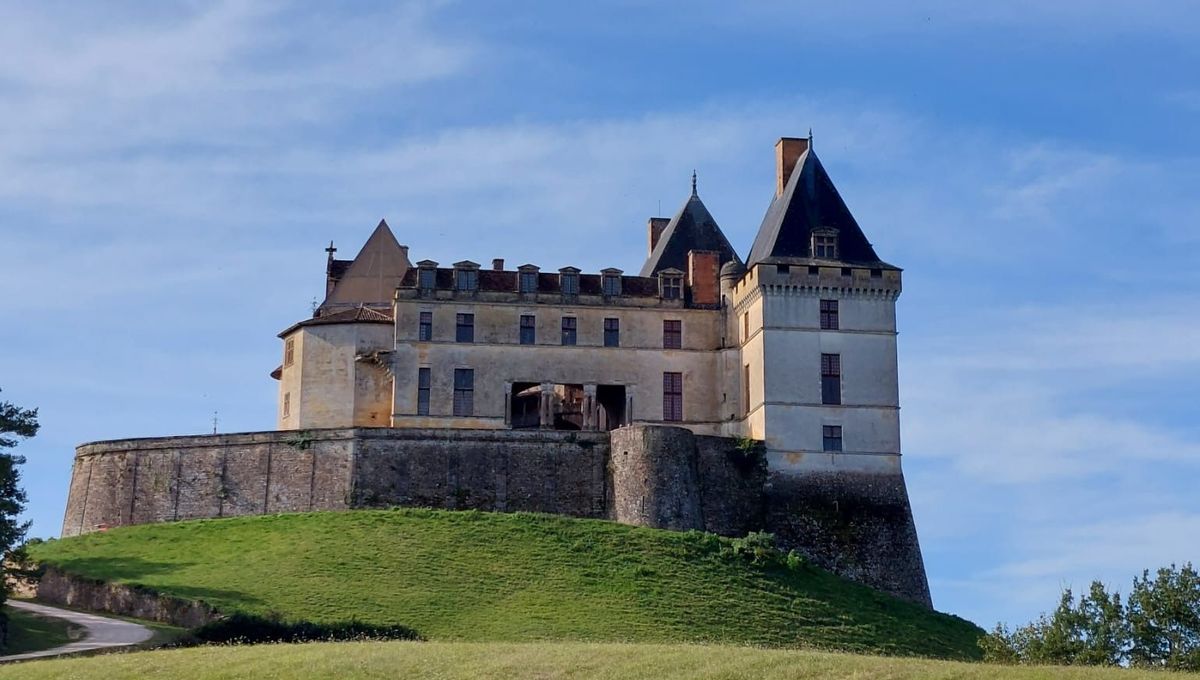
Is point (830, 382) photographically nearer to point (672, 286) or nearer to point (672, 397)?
point (672, 397)

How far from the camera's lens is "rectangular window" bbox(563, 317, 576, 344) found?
220 ft

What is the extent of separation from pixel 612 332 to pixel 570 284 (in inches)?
92.1

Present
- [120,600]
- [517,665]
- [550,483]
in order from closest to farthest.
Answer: [517,665] → [120,600] → [550,483]

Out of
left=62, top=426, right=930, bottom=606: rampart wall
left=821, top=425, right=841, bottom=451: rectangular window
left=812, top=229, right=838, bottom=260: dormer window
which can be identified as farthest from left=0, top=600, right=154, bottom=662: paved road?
left=812, top=229, right=838, bottom=260: dormer window

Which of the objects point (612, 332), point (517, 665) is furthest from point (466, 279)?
point (517, 665)

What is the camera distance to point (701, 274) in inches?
2714

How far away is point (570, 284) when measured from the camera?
222 ft

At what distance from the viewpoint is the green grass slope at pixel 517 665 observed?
112 ft

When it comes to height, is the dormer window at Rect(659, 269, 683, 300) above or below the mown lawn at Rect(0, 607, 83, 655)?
above

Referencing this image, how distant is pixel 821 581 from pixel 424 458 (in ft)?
46.5

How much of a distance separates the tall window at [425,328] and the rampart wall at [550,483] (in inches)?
163

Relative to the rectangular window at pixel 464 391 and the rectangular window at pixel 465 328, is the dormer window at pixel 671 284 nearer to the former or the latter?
the rectangular window at pixel 465 328

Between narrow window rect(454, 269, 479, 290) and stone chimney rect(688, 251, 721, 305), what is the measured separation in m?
8.06

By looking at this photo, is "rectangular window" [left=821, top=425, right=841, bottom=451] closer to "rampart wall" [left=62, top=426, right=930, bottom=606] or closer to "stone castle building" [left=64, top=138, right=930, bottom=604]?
"stone castle building" [left=64, top=138, right=930, bottom=604]
